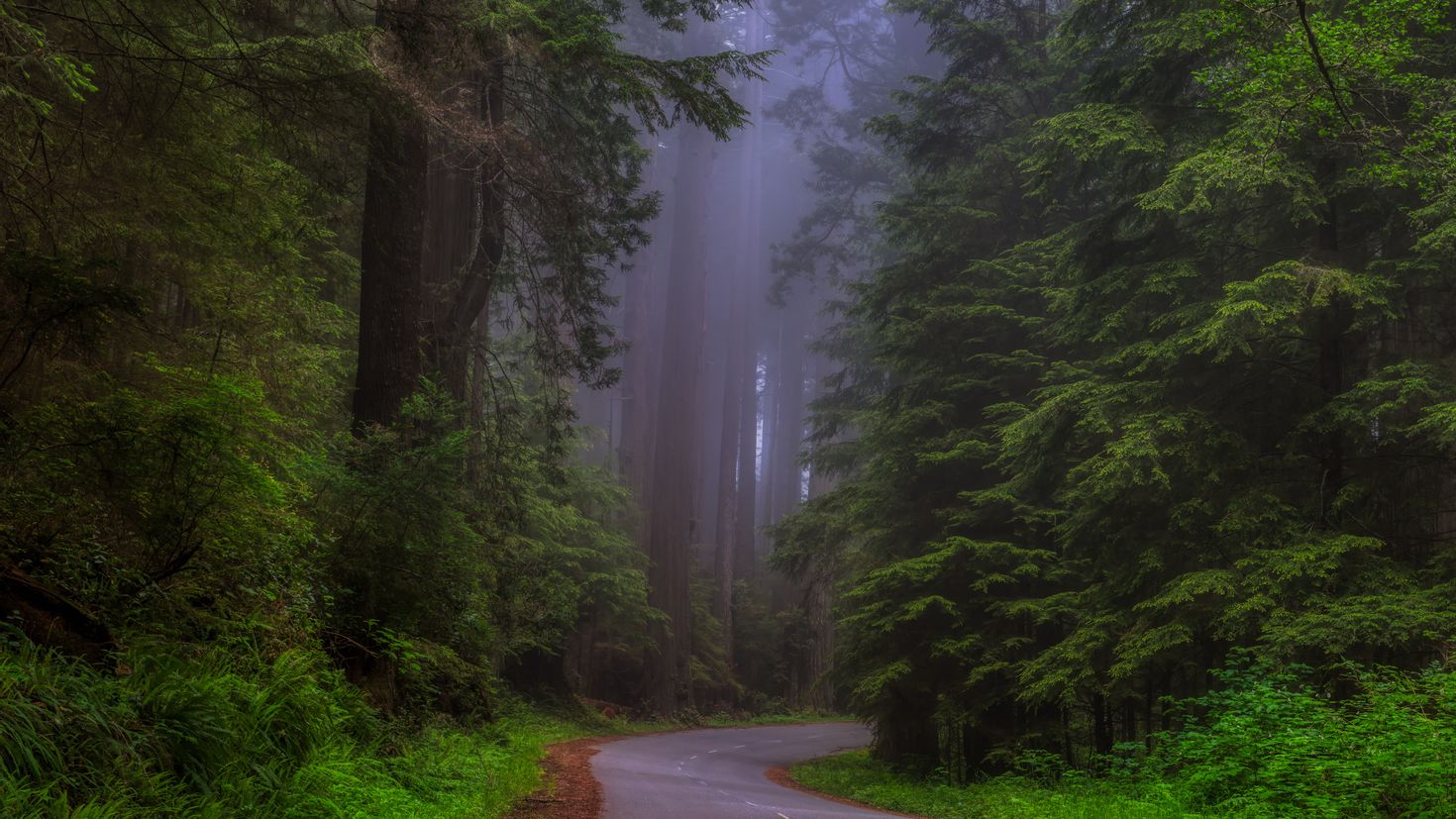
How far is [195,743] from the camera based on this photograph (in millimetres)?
5426

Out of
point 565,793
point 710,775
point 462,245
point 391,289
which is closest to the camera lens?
point 565,793

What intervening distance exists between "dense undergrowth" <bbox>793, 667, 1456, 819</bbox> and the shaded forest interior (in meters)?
0.06

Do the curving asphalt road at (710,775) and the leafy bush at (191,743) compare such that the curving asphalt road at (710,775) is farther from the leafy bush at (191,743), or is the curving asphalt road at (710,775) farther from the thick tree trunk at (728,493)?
the thick tree trunk at (728,493)

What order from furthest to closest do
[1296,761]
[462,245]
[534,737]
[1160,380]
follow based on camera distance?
1. [534,737]
2. [462,245]
3. [1160,380]
4. [1296,761]

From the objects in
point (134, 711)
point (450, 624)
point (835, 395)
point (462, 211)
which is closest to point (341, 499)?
point (450, 624)

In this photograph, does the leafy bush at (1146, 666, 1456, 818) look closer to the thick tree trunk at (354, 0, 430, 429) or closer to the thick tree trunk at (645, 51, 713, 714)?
the thick tree trunk at (354, 0, 430, 429)

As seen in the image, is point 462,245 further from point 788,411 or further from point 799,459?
point 788,411

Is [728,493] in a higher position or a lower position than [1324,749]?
→ higher

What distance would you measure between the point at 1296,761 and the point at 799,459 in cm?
1402

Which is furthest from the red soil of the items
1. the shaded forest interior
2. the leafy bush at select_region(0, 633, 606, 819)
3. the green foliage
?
the green foliage

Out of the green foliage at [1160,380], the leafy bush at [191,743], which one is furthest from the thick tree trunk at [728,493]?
the leafy bush at [191,743]

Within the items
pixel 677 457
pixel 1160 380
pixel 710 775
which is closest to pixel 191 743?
pixel 710 775

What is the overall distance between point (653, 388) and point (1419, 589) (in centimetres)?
3413

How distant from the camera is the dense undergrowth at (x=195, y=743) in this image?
4.51 m
